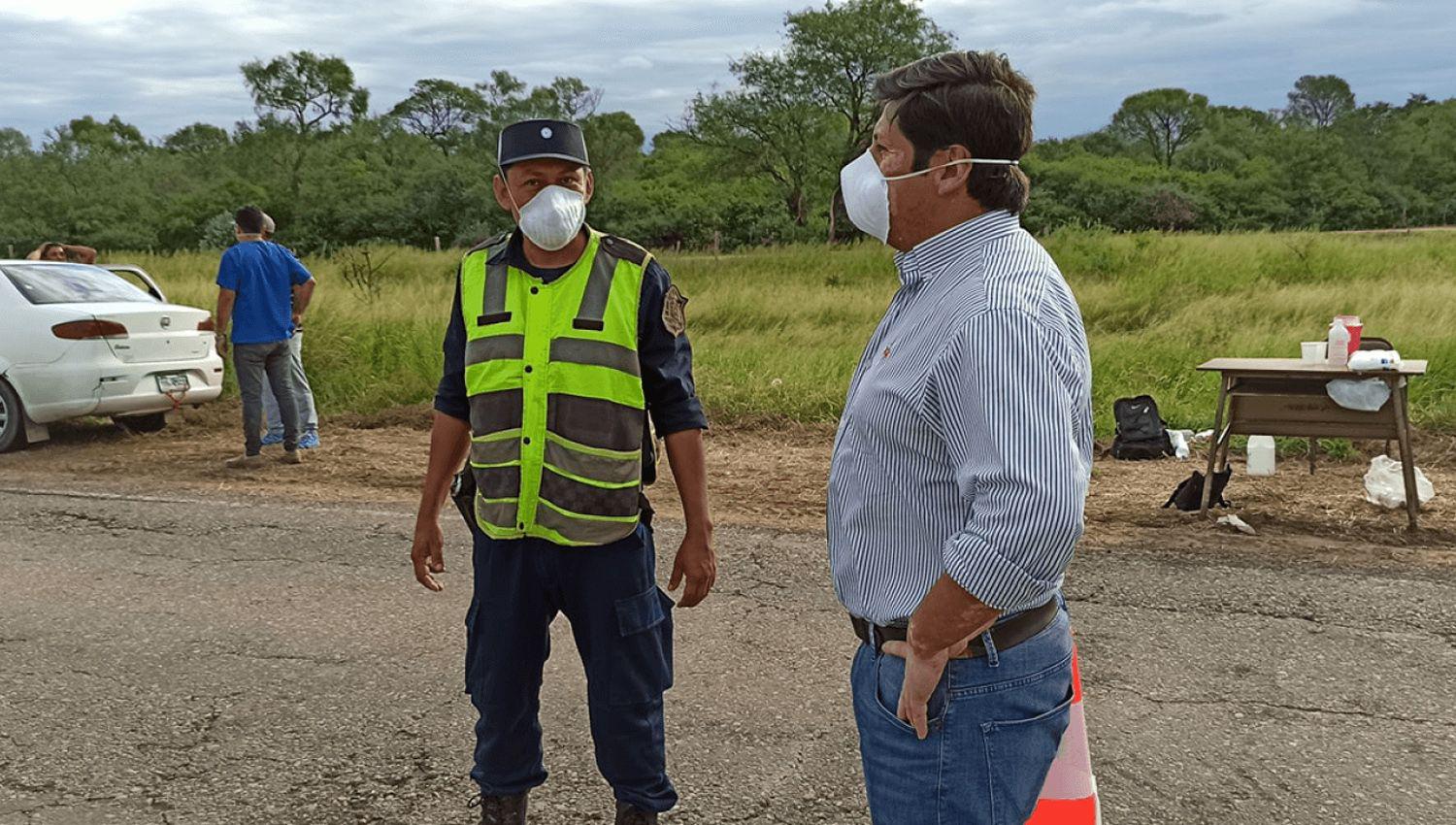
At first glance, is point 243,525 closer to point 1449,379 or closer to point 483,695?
point 483,695

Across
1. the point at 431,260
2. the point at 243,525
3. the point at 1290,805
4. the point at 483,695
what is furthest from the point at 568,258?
the point at 431,260

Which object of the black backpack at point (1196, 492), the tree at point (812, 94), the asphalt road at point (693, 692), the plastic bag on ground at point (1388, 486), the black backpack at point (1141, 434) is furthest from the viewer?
the tree at point (812, 94)

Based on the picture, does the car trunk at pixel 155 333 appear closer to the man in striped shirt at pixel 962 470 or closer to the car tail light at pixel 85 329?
the car tail light at pixel 85 329

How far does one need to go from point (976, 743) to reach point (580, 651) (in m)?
1.41

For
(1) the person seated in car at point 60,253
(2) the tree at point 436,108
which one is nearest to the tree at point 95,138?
(2) the tree at point 436,108

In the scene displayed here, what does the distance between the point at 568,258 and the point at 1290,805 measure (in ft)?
8.19

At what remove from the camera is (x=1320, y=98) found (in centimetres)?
7575

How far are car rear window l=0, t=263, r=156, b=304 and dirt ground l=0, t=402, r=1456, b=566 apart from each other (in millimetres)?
1152

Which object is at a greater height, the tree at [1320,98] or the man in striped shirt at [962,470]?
the tree at [1320,98]

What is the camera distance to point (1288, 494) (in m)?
7.64

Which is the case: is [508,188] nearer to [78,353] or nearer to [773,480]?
[773,480]

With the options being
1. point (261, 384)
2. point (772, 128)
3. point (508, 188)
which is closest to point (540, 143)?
point (508, 188)

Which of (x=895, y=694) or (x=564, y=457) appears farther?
(x=564, y=457)

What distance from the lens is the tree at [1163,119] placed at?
66812 millimetres
